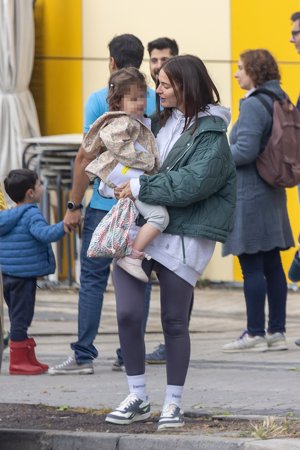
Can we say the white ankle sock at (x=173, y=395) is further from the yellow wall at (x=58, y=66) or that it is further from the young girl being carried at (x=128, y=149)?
the yellow wall at (x=58, y=66)

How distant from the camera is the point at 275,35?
12453 millimetres

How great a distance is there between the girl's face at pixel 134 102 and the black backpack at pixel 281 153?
2.07 m

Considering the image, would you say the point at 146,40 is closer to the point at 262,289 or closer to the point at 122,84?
the point at 262,289

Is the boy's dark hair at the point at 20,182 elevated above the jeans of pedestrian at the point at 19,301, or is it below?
above

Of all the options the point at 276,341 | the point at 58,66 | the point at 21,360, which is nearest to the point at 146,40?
the point at 58,66

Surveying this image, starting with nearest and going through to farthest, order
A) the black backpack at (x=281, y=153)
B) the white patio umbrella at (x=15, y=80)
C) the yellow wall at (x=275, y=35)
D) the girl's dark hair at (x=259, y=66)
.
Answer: the black backpack at (x=281, y=153)
the girl's dark hair at (x=259, y=66)
the yellow wall at (x=275, y=35)
the white patio umbrella at (x=15, y=80)

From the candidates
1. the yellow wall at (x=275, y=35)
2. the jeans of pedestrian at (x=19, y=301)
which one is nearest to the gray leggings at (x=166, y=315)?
the jeans of pedestrian at (x=19, y=301)

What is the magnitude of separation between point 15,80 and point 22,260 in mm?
5067

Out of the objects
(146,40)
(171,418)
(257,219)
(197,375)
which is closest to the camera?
(171,418)

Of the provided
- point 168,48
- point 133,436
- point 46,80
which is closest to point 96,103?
point 168,48

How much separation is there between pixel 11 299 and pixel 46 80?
5.47 metres

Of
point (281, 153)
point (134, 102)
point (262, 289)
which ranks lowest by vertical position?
point (262, 289)

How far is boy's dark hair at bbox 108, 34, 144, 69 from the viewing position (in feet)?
26.6

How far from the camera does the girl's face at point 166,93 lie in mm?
6512
